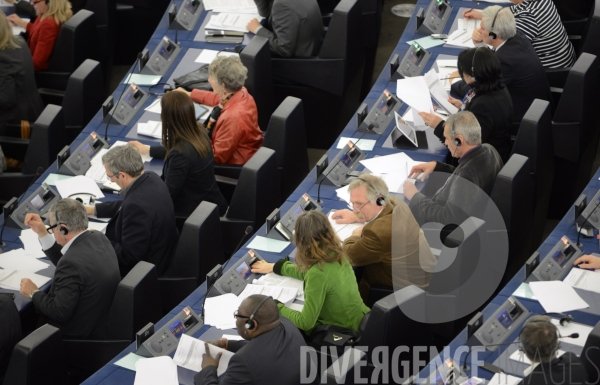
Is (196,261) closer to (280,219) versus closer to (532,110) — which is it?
(280,219)

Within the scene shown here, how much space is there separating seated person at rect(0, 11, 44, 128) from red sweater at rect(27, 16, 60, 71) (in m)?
0.47

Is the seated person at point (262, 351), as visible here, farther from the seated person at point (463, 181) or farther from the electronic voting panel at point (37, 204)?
the electronic voting panel at point (37, 204)

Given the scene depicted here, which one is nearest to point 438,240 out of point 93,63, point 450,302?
point 450,302

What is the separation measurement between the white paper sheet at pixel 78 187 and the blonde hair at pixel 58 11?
1937 mm

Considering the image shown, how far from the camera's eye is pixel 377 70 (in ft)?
29.7

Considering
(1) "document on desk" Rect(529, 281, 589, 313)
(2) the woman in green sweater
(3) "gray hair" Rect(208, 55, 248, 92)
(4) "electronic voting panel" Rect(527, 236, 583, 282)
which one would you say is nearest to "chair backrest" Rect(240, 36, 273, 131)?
(3) "gray hair" Rect(208, 55, 248, 92)

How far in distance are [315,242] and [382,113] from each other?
6.69 ft

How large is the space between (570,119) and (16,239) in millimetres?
3593

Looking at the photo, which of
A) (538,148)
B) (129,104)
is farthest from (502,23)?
(129,104)

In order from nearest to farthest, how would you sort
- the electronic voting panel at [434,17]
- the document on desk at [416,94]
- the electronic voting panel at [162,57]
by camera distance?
the document on desk at [416,94] → the electronic voting panel at [162,57] → the electronic voting panel at [434,17]

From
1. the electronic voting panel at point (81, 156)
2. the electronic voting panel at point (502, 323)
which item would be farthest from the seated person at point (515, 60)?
the electronic voting panel at point (81, 156)

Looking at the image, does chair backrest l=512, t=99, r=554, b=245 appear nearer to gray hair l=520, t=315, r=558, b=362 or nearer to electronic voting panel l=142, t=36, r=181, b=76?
gray hair l=520, t=315, r=558, b=362

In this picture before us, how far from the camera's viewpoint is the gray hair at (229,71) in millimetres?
6371

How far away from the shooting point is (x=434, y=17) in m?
7.63
